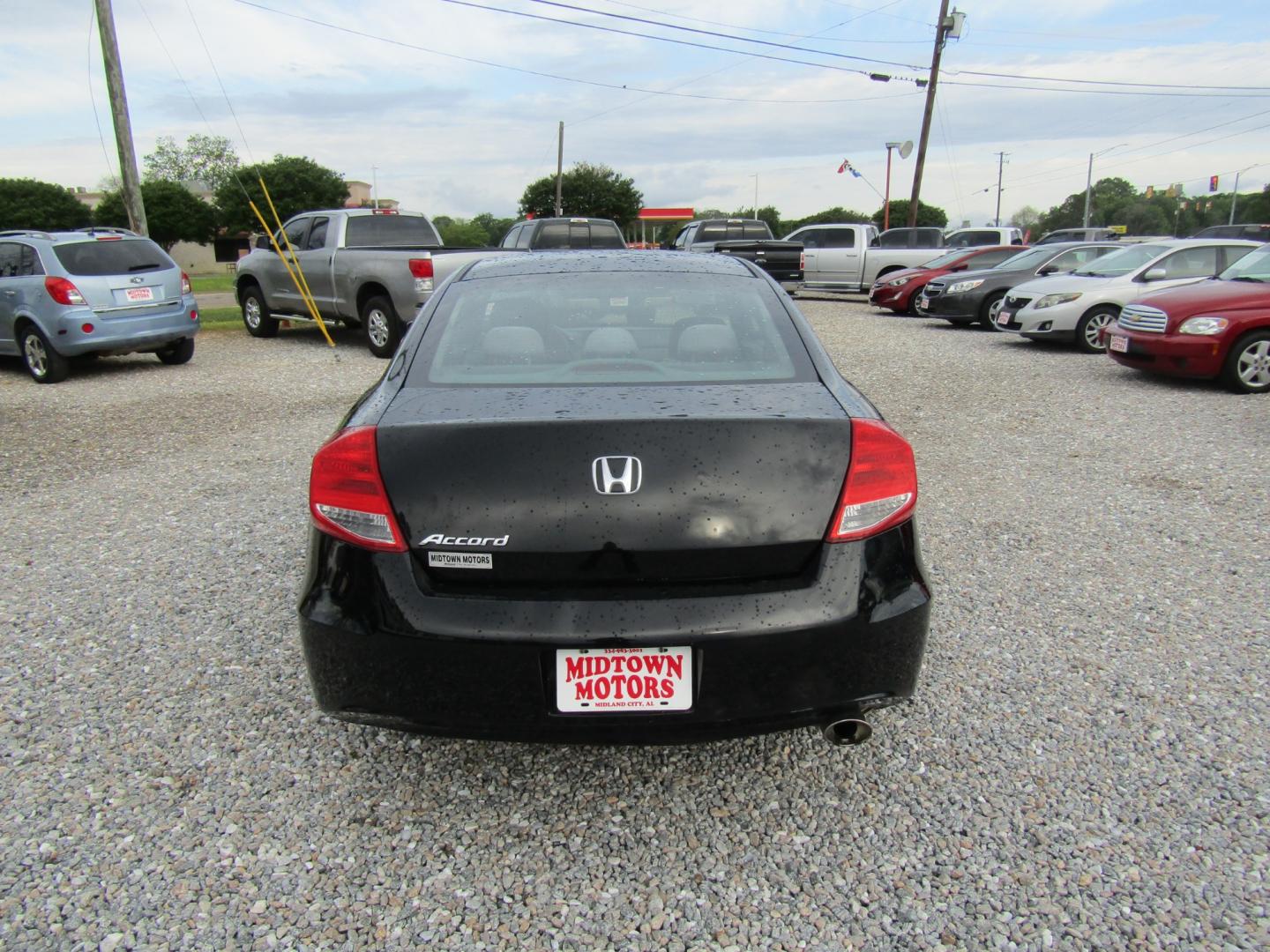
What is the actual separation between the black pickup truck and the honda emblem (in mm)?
14697

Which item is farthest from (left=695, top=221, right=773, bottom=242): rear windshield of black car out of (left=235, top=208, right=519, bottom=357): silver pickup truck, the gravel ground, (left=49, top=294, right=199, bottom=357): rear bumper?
the gravel ground

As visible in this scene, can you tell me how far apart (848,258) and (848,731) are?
20211mm

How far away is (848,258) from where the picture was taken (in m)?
21.3

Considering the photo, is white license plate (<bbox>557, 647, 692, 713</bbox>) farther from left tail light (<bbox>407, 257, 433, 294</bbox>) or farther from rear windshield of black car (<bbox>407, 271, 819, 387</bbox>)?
left tail light (<bbox>407, 257, 433, 294</bbox>)

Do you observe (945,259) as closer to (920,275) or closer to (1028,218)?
(920,275)

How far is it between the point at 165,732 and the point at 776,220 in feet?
284

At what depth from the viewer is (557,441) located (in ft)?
7.38

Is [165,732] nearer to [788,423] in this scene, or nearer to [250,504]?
[788,423]

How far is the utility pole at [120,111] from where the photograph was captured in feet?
50.6

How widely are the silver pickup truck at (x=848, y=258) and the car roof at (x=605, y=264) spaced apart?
1791cm

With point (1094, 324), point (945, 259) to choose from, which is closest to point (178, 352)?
point (1094, 324)

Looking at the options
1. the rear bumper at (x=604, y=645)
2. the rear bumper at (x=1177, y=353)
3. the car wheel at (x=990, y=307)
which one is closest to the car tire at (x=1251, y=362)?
the rear bumper at (x=1177, y=353)

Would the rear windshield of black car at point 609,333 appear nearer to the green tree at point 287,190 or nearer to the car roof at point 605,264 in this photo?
the car roof at point 605,264

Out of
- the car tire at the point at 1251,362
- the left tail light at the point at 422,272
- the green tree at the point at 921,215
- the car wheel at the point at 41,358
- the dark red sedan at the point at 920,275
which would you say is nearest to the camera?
the car tire at the point at 1251,362
